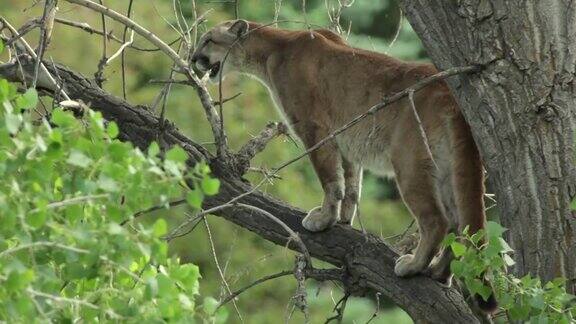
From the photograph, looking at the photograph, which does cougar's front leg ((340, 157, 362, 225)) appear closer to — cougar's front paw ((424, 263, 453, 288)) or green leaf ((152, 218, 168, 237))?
cougar's front paw ((424, 263, 453, 288))

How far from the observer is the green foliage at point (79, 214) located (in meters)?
3.08

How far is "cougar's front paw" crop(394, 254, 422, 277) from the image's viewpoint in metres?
5.54

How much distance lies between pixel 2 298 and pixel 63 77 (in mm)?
3204

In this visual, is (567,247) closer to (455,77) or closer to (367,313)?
(455,77)

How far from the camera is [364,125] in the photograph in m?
6.49

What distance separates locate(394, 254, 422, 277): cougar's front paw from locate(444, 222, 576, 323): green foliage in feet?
4.20

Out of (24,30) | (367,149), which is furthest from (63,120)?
(367,149)

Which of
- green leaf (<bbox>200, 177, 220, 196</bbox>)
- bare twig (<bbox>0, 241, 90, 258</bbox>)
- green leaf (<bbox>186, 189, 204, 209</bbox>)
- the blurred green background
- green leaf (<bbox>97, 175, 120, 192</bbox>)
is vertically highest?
green leaf (<bbox>97, 175, 120, 192</bbox>)

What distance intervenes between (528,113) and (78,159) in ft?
7.13

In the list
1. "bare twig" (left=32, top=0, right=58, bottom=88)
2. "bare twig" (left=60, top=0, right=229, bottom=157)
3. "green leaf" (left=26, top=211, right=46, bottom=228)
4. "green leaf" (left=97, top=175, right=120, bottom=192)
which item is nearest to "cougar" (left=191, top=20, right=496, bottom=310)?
"bare twig" (left=60, top=0, right=229, bottom=157)

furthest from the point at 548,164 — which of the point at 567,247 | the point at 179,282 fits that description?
the point at 179,282

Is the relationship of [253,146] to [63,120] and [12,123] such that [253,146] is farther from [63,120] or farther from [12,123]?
[12,123]

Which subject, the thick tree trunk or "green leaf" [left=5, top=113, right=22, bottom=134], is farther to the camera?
the thick tree trunk

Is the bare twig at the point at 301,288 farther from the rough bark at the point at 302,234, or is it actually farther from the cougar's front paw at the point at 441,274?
the cougar's front paw at the point at 441,274
